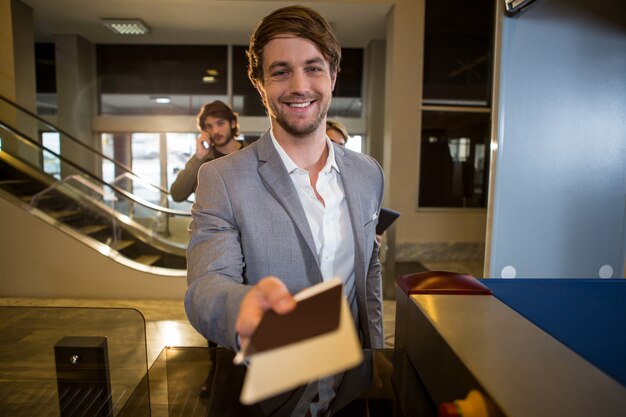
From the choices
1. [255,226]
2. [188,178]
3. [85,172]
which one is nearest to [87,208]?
[85,172]

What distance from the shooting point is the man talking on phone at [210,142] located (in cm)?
305

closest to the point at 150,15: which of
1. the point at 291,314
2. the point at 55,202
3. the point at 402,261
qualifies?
the point at 55,202

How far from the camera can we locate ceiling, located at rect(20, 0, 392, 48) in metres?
6.43

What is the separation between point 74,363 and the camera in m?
1.58

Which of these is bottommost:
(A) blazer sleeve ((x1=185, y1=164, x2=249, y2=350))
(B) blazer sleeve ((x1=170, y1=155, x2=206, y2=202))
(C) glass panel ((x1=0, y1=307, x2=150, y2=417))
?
(C) glass panel ((x1=0, y1=307, x2=150, y2=417))

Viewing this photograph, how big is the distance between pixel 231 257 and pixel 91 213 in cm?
Result: 478

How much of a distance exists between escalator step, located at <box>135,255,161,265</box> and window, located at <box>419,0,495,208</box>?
4.23 meters

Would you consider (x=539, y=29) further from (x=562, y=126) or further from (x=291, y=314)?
(x=291, y=314)

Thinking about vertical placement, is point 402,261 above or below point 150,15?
below

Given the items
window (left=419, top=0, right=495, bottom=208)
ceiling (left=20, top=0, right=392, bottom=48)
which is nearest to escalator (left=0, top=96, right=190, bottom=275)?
ceiling (left=20, top=0, right=392, bottom=48)

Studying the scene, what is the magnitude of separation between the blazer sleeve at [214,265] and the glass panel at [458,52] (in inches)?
244

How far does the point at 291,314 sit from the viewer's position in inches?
23.3

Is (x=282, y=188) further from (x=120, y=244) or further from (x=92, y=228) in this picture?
(x=92, y=228)

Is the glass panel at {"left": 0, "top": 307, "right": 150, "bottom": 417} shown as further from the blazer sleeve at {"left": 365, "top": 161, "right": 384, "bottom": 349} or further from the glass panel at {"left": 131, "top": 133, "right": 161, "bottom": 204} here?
the glass panel at {"left": 131, "top": 133, "right": 161, "bottom": 204}
